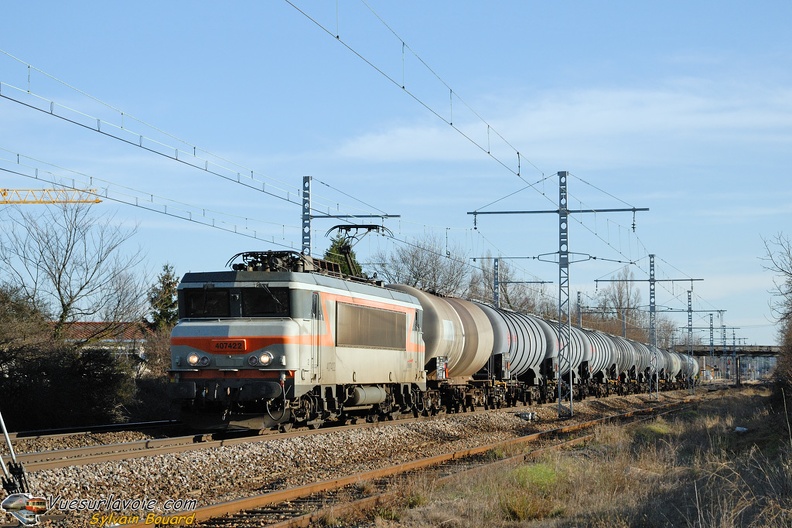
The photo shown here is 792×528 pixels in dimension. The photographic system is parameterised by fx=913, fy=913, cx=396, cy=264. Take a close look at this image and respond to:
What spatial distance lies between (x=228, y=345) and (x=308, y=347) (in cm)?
162

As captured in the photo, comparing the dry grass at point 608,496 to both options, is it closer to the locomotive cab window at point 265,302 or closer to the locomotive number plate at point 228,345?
the locomotive cab window at point 265,302

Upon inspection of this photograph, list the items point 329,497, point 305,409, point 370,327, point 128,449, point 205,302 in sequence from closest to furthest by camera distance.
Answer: point 329,497
point 128,449
point 205,302
point 305,409
point 370,327

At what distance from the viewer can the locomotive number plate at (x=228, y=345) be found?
1797cm

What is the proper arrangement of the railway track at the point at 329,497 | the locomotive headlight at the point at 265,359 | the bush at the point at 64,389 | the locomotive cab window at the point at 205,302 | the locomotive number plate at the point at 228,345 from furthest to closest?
the bush at the point at 64,389
the locomotive cab window at the point at 205,302
the locomotive number plate at the point at 228,345
the locomotive headlight at the point at 265,359
the railway track at the point at 329,497

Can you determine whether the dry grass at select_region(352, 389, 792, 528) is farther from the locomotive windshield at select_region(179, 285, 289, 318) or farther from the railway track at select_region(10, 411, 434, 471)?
the locomotive windshield at select_region(179, 285, 289, 318)

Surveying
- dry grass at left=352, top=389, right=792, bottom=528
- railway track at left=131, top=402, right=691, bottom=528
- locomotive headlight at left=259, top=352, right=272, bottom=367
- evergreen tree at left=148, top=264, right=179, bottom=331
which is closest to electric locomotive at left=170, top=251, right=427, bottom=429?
locomotive headlight at left=259, top=352, right=272, bottom=367

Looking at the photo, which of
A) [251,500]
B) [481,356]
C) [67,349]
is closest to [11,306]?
[67,349]

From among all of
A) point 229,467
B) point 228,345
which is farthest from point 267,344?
point 229,467

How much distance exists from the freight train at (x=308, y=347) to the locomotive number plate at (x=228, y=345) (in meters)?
0.02

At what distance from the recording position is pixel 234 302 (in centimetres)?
1864

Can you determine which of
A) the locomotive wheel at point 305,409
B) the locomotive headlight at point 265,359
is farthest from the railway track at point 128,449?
the locomotive headlight at point 265,359

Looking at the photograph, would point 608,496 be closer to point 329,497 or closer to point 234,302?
point 329,497

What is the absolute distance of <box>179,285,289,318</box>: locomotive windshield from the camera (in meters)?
18.3

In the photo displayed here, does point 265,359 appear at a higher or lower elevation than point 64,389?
higher
